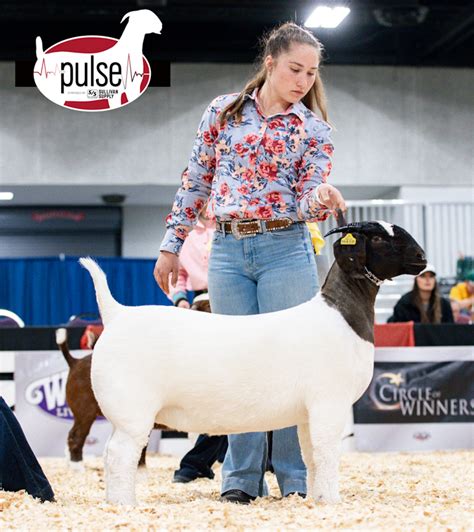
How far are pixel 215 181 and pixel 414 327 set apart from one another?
399 centimetres

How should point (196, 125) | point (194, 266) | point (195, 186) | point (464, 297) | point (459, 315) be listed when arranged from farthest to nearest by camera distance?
point (196, 125) < point (464, 297) < point (459, 315) < point (194, 266) < point (195, 186)

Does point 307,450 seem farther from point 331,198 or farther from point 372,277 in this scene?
point 331,198

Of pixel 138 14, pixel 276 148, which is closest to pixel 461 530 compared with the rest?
pixel 276 148

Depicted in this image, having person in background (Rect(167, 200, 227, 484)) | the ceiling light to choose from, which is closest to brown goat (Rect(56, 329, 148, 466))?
person in background (Rect(167, 200, 227, 484))

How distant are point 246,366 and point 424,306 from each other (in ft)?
17.4

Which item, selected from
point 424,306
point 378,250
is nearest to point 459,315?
point 424,306

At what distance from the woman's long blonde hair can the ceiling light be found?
916 centimetres

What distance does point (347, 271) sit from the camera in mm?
2967

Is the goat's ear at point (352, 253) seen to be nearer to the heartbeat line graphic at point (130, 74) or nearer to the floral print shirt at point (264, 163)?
the floral print shirt at point (264, 163)

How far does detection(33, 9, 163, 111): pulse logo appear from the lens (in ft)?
38.1

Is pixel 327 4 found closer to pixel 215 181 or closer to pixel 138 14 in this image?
pixel 138 14

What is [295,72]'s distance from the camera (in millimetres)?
3201

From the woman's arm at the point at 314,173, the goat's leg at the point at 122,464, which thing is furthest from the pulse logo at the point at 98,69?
the goat's leg at the point at 122,464

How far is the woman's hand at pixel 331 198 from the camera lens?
113 inches
